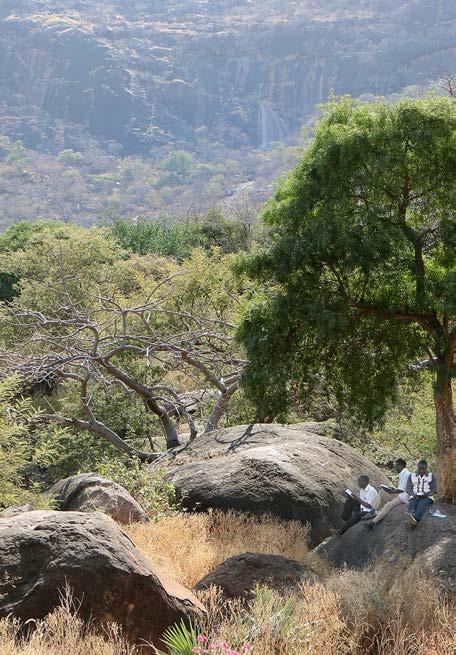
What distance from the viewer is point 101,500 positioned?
1252 cm

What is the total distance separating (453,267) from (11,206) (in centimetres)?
16475

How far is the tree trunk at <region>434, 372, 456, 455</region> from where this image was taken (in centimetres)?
1450

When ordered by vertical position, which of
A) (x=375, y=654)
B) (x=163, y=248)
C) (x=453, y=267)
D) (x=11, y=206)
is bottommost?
(x=11, y=206)

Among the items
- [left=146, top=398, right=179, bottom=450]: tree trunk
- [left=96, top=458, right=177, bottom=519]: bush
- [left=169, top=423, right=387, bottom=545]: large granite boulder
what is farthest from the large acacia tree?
[left=146, top=398, right=179, bottom=450]: tree trunk

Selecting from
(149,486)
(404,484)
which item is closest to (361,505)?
(404,484)

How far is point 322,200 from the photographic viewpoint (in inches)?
582

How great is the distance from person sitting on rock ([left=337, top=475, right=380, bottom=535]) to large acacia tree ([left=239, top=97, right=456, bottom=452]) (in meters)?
2.20

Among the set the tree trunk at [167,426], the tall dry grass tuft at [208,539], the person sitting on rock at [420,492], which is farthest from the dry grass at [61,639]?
the tree trunk at [167,426]

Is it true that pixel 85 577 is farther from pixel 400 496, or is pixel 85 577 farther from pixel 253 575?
pixel 400 496

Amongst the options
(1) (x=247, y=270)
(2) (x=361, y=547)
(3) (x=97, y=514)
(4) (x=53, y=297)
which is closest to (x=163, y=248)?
(4) (x=53, y=297)

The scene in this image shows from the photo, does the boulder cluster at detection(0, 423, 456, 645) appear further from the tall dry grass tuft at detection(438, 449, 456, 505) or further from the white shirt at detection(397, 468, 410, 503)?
the tall dry grass tuft at detection(438, 449, 456, 505)

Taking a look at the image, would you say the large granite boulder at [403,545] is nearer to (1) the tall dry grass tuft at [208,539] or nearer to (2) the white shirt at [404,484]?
(2) the white shirt at [404,484]

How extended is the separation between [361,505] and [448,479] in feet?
5.39

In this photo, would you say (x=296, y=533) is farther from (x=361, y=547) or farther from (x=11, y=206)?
(x=11, y=206)
